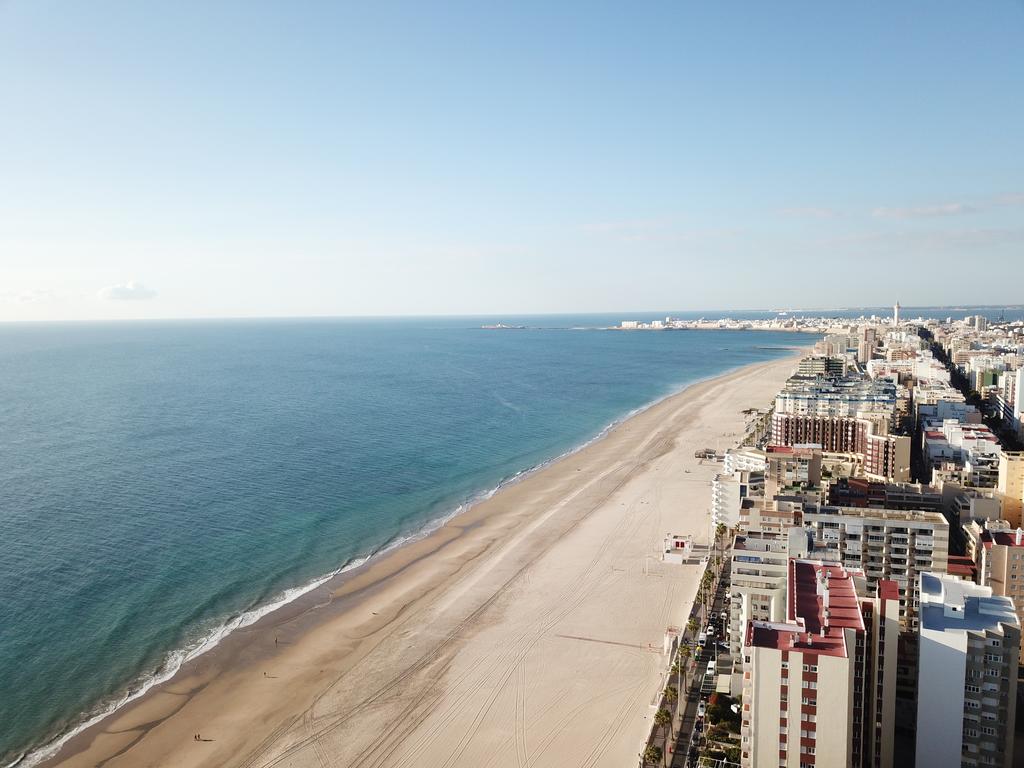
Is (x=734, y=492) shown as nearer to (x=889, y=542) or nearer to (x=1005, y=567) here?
(x=889, y=542)

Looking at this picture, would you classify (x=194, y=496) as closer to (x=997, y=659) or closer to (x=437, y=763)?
(x=437, y=763)

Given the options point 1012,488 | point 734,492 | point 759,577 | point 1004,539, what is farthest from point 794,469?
point 759,577

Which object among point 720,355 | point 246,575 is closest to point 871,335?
point 720,355

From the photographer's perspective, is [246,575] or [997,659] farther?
[246,575]

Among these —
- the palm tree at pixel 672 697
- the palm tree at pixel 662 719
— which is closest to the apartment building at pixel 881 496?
the palm tree at pixel 672 697

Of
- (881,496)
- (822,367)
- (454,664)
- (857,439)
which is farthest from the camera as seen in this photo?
(822,367)

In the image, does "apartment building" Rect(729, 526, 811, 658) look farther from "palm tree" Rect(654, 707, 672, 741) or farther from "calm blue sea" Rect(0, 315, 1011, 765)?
"calm blue sea" Rect(0, 315, 1011, 765)
